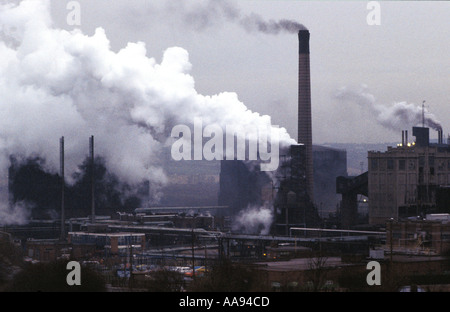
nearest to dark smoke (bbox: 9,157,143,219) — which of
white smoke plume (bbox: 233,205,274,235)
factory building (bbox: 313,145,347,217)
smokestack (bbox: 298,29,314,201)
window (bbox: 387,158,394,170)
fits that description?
white smoke plume (bbox: 233,205,274,235)

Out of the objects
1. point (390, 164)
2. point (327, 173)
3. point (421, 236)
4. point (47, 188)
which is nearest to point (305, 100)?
point (390, 164)

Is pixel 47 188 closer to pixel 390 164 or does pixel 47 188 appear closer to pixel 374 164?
pixel 374 164

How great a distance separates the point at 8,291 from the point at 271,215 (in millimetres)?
54831

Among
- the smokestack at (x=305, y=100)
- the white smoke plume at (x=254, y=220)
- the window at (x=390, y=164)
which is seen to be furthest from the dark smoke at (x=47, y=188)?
the window at (x=390, y=164)

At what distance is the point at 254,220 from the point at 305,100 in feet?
39.1

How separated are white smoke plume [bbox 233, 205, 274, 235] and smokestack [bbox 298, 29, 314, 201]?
4.28 m

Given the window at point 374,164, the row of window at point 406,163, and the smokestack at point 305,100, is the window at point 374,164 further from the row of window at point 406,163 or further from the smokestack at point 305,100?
the smokestack at point 305,100

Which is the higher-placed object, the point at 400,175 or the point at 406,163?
the point at 406,163

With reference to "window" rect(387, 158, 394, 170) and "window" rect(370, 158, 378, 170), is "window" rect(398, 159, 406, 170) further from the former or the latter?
"window" rect(370, 158, 378, 170)

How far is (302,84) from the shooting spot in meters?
89.6

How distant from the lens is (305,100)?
294 feet

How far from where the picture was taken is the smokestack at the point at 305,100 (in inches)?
3529

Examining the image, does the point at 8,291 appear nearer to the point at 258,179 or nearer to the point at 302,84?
the point at 302,84
